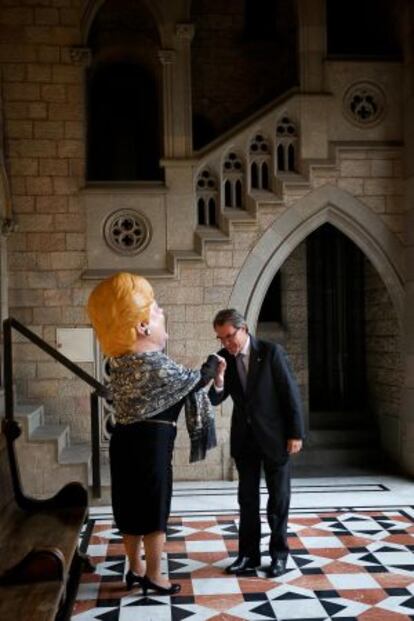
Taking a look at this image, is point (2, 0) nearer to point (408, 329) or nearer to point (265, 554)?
point (408, 329)

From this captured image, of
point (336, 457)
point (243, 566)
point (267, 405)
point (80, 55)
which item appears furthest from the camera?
Answer: point (336, 457)

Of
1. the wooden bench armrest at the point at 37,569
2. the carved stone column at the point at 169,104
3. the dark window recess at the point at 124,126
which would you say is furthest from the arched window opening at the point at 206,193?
the wooden bench armrest at the point at 37,569

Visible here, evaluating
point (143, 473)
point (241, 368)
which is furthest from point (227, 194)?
point (143, 473)

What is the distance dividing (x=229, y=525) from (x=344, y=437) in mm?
3311

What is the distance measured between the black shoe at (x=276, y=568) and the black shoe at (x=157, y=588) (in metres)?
0.54

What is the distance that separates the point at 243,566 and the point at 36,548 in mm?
1629

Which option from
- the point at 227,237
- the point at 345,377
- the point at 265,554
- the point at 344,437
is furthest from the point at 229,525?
the point at 345,377

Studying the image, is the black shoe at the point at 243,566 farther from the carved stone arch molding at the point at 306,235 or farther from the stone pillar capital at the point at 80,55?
the stone pillar capital at the point at 80,55

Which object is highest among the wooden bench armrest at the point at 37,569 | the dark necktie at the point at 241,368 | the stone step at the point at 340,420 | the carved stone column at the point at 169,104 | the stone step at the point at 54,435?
the carved stone column at the point at 169,104

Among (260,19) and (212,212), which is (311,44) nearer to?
(212,212)

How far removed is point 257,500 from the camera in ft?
13.3

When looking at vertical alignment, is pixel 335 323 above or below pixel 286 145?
below

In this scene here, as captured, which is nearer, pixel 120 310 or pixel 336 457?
pixel 120 310

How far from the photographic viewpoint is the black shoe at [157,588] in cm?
373
